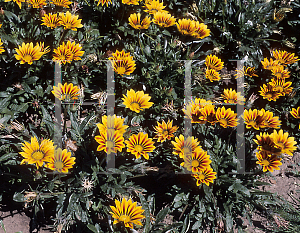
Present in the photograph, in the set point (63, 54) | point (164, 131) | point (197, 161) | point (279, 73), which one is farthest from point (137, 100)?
point (279, 73)

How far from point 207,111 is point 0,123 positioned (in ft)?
6.14

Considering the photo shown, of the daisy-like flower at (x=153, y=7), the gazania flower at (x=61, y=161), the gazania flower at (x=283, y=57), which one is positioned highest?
the daisy-like flower at (x=153, y=7)

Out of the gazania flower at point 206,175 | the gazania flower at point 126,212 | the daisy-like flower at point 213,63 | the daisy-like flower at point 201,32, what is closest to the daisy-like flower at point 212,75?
the daisy-like flower at point 213,63

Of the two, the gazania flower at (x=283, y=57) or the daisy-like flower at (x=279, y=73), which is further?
the gazania flower at (x=283, y=57)

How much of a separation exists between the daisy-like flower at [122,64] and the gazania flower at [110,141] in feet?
2.59

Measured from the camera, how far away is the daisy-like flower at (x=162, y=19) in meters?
2.86

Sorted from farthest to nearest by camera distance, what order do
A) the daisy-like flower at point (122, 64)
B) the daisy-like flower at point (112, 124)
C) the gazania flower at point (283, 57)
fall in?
1. the gazania flower at point (283, 57)
2. the daisy-like flower at point (122, 64)
3. the daisy-like flower at point (112, 124)

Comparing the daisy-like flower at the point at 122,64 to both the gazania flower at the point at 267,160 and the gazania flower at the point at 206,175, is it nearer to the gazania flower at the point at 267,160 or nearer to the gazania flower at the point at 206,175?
the gazania flower at the point at 206,175

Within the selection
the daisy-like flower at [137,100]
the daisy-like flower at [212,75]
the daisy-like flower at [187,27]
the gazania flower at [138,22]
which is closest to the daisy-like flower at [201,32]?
the daisy-like flower at [187,27]

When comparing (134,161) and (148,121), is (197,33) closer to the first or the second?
(148,121)

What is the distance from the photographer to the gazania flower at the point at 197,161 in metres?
2.21

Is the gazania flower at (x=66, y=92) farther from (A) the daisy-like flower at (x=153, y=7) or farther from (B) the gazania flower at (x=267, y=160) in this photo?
(B) the gazania flower at (x=267, y=160)

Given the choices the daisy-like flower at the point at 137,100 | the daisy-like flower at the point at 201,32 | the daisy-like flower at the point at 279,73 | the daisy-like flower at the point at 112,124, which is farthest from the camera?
the daisy-like flower at the point at 279,73

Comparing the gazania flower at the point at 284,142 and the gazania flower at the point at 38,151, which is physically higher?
the gazania flower at the point at 284,142
